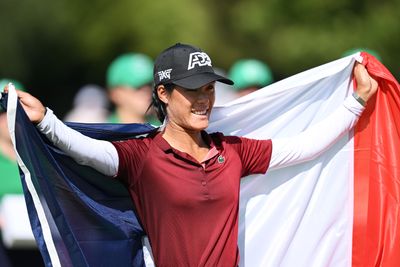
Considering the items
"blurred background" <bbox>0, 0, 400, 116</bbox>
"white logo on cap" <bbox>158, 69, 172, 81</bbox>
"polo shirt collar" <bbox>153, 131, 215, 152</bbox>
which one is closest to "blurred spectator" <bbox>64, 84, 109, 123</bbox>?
"blurred background" <bbox>0, 0, 400, 116</bbox>

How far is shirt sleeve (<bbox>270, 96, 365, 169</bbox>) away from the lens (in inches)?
226

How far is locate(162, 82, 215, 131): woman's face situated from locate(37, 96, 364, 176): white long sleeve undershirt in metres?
0.38

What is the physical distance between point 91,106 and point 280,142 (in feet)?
15.6

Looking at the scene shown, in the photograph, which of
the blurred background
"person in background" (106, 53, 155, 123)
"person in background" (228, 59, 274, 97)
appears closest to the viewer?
"person in background" (106, 53, 155, 123)

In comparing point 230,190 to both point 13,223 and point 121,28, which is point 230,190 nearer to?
point 13,223

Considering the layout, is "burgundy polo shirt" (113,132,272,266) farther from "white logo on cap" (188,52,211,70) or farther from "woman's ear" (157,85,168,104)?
"white logo on cap" (188,52,211,70)

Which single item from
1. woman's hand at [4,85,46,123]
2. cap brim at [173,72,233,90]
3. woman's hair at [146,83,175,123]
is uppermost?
cap brim at [173,72,233,90]

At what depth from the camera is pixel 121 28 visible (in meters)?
14.5

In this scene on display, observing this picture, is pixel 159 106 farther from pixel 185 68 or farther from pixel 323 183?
pixel 323 183

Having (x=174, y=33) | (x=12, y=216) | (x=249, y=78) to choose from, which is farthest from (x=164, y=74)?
(x=174, y=33)

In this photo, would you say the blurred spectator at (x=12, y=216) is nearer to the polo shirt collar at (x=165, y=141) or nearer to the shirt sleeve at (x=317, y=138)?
the polo shirt collar at (x=165, y=141)

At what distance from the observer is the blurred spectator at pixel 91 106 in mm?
9918

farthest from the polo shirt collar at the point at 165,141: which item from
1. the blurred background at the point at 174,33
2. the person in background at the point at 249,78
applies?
the blurred background at the point at 174,33

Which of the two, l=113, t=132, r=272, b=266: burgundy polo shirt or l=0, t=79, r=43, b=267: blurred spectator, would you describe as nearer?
l=113, t=132, r=272, b=266: burgundy polo shirt
